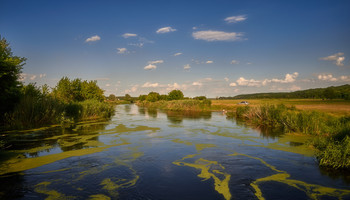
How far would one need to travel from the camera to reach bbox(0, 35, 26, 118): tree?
14762 mm

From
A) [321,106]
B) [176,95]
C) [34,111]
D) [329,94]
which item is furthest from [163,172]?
[329,94]

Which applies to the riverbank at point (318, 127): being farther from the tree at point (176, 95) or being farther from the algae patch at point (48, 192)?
the tree at point (176, 95)

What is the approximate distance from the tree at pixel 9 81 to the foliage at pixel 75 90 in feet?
46.3

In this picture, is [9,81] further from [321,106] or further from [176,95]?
[176,95]

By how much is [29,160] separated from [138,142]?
6076 millimetres

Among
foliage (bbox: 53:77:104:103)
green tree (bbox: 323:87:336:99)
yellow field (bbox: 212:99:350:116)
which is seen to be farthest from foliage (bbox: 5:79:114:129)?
green tree (bbox: 323:87:336:99)

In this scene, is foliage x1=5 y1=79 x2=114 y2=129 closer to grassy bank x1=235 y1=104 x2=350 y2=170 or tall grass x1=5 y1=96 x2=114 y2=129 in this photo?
tall grass x1=5 y1=96 x2=114 y2=129

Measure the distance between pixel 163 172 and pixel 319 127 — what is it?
42.7 feet

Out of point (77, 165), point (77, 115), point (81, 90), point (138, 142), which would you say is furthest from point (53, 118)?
point (81, 90)

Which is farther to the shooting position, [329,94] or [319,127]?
[329,94]

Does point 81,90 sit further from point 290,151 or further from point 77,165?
point 290,151

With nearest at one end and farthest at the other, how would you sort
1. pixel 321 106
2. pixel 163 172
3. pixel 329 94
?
pixel 163 172, pixel 321 106, pixel 329 94

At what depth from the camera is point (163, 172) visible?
8.31 metres

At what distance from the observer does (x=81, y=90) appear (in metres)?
37.1
